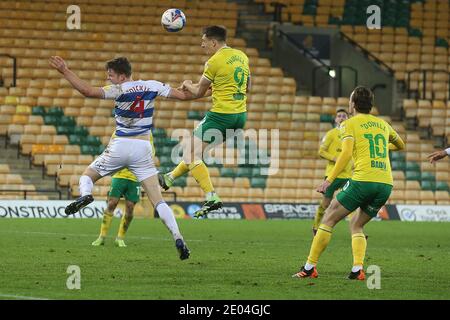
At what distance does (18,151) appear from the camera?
29.3m

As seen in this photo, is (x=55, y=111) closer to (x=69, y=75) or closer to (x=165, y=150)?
(x=165, y=150)

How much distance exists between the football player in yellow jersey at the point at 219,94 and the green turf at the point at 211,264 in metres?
1.40

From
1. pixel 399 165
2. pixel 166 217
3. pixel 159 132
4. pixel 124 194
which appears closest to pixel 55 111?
pixel 159 132

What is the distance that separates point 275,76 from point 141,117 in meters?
21.4

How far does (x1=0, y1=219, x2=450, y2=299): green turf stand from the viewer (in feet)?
35.9

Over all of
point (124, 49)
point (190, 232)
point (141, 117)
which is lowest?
point (190, 232)

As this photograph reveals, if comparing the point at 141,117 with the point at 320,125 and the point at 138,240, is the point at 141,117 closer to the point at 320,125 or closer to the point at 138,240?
the point at 138,240

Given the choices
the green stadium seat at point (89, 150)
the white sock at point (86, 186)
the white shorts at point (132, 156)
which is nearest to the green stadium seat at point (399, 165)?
the green stadium seat at point (89, 150)

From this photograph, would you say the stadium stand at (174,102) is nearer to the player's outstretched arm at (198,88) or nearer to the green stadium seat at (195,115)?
the green stadium seat at (195,115)

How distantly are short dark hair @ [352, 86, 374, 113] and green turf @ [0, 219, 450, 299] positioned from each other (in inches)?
76.3

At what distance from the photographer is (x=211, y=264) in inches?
560

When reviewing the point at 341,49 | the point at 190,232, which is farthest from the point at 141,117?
the point at 341,49

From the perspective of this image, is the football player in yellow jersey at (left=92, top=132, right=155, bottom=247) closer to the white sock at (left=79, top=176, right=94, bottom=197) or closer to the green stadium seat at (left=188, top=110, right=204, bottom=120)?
the white sock at (left=79, top=176, right=94, bottom=197)

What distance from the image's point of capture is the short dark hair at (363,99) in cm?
1215
